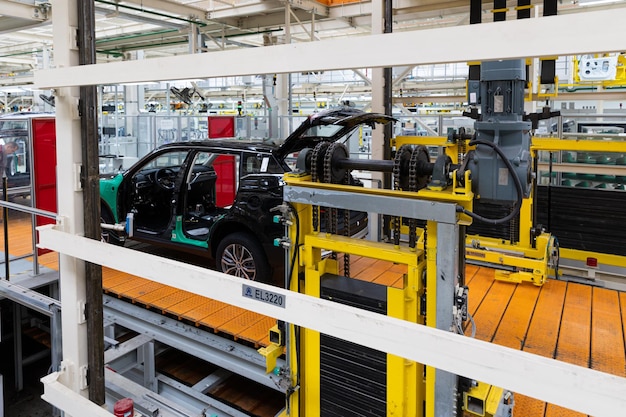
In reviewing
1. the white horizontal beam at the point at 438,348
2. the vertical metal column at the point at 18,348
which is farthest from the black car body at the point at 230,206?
the white horizontal beam at the point at 438,348

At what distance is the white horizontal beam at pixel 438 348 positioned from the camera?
118 centimetres

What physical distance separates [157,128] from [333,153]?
9.67 meters

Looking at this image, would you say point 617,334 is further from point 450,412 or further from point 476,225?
point 476,225

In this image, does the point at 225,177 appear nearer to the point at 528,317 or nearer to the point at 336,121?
the point at 336,121

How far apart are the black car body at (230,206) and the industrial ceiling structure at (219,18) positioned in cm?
203

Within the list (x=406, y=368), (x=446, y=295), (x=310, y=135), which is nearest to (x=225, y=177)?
(x=310, y=135)

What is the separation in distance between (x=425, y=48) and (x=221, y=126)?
9.16 metres

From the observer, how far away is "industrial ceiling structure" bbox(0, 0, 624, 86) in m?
6.40

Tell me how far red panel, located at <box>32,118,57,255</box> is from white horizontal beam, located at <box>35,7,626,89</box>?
146 inches

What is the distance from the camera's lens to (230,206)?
16.0ft

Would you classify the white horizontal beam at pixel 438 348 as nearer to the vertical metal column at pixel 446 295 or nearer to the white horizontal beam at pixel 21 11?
the vertical metal column at pixel 446 295

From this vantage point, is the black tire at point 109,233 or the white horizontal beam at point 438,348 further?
the black tire at point 109,233

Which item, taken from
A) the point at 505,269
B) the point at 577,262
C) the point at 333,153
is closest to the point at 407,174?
the point at 333,153

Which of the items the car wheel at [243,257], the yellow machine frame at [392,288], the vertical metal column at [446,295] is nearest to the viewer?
the vertical metal column at [446,295]
